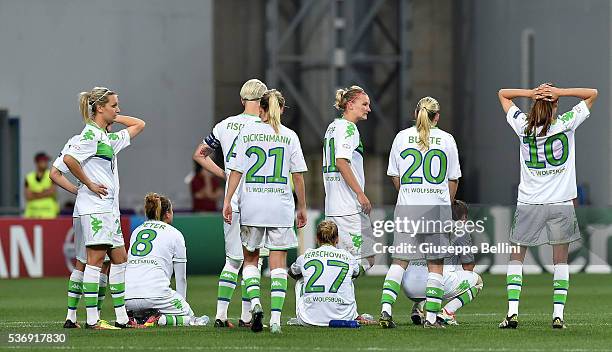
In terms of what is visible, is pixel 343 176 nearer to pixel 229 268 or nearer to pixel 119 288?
pixel 229 268

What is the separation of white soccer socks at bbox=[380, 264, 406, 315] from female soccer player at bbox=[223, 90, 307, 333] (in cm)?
105

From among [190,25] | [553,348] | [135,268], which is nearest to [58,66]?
[190,25]

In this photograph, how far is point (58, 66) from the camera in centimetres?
2962

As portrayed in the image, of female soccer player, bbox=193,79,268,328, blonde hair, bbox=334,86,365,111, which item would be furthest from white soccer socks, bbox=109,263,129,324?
blonde hair, bbox=334,86,365,111

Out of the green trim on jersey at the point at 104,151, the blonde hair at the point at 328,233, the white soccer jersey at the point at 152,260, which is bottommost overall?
the white soccer jersey at the point at 152,260

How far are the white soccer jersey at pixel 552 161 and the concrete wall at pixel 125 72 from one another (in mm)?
17703

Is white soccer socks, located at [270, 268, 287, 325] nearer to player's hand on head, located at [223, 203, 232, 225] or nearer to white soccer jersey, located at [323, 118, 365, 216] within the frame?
player's hand on head, located at [223, 203, 232, 225]

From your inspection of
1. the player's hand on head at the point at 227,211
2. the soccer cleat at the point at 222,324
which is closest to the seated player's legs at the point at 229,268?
the soccer cleat at the point at 222,324

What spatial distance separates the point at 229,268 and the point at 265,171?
4.34 feet

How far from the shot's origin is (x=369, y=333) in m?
12.7

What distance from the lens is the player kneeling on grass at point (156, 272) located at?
13758mm

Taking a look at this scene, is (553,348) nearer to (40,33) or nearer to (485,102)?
(40,33)

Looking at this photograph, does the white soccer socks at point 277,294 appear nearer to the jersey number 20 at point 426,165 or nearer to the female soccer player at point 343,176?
the female soccer player at point 343,176

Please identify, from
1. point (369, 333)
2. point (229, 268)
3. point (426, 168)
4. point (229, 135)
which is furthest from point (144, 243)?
point (426, 168)
